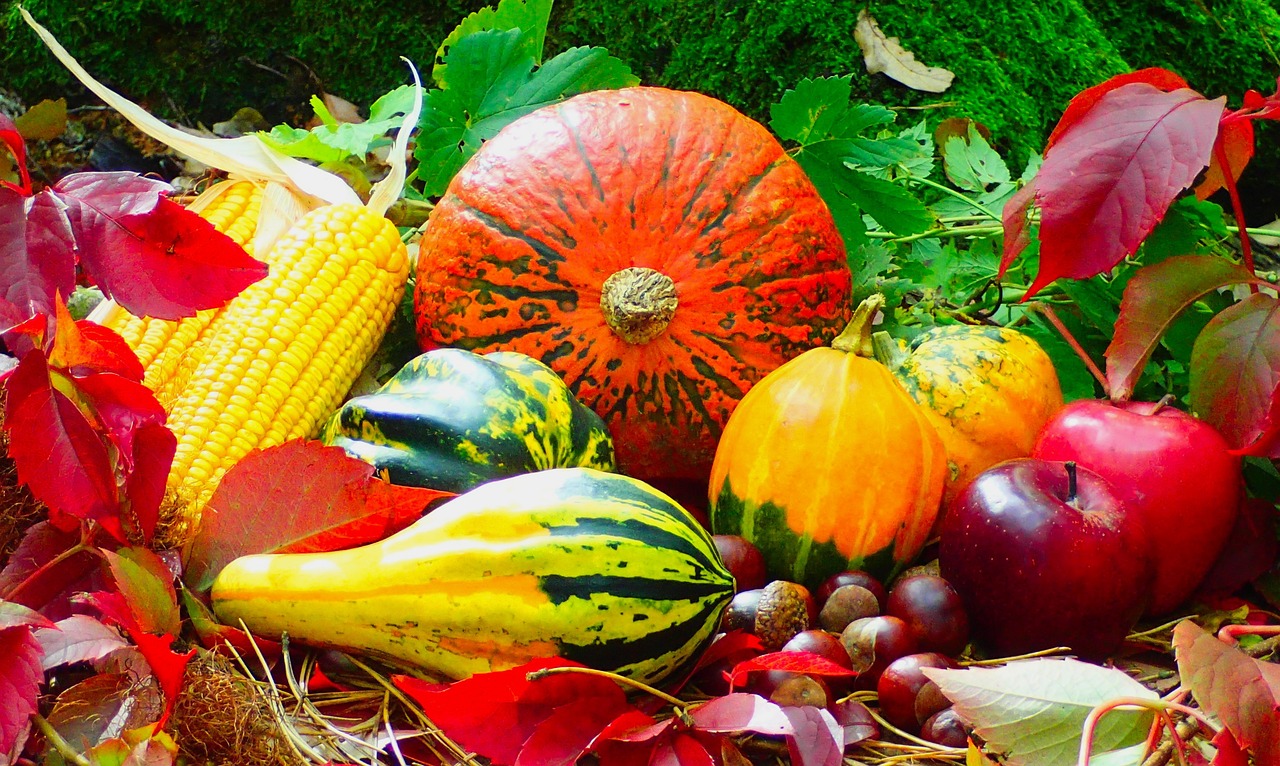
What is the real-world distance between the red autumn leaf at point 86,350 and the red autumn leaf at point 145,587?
0.19 m

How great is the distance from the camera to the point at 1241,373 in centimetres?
150

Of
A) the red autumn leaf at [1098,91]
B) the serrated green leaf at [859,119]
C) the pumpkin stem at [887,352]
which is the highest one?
the red autumn leaf at [1098,91]

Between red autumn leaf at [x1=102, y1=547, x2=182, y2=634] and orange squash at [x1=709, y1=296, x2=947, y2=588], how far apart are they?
0.77 m

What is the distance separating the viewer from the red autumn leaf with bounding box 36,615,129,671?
1.03m

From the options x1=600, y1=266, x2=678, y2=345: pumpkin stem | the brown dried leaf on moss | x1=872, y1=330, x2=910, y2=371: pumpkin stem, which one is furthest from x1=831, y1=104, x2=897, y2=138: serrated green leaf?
the brown dried leaf on moss

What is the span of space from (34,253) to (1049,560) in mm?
1143

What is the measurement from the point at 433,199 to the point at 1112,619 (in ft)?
5.78

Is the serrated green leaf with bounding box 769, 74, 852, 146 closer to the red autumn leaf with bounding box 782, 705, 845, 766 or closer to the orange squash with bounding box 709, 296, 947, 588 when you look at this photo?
the orange squash with bounding box 709, 296, 947, 588

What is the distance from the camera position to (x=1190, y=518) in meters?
1.51

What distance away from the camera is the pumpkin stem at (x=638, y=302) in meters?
1.69

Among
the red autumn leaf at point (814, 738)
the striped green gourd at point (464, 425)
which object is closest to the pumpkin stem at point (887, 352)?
the striped green gourd at point (464, 425)

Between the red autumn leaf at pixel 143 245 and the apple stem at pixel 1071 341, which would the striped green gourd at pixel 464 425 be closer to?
the red autumn leaf at pixel 143 245

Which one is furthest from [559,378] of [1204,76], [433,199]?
[1204,76]

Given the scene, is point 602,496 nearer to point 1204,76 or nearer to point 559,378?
point 559,378
